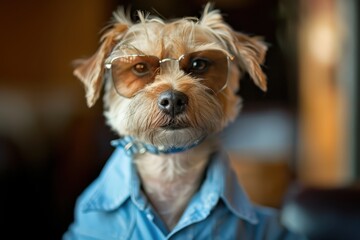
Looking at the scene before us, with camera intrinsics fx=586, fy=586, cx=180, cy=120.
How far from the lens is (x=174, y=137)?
683 millimetres

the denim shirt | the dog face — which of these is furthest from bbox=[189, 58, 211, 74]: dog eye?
the denim shirt

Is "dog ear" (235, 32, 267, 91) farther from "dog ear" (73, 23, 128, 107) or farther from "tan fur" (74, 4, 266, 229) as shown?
"dog ear" (73, 23, 128, 107)

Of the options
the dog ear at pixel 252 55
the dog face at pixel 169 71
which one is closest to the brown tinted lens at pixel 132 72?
the dog face at pixel 169 71

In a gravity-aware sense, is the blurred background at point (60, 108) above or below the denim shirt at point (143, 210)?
above

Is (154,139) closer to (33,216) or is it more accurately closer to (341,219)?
(33,216)

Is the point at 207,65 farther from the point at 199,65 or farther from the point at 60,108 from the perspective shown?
the point at 60,108

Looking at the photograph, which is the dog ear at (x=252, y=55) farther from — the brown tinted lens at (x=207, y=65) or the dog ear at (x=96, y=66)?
the dog ear at (x=96, y=66)

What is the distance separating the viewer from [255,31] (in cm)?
77

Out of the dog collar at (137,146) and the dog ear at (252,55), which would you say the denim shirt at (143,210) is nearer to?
the dog collar at (137,146)

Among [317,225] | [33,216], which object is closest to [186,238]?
[33,216]

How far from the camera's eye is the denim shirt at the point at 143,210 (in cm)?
71

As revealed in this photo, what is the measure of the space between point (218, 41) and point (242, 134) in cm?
25

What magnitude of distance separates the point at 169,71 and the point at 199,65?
0.13 ft

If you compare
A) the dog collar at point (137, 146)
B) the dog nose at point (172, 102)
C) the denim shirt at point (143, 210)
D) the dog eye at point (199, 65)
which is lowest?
the denim shirt at point (143, 210)
